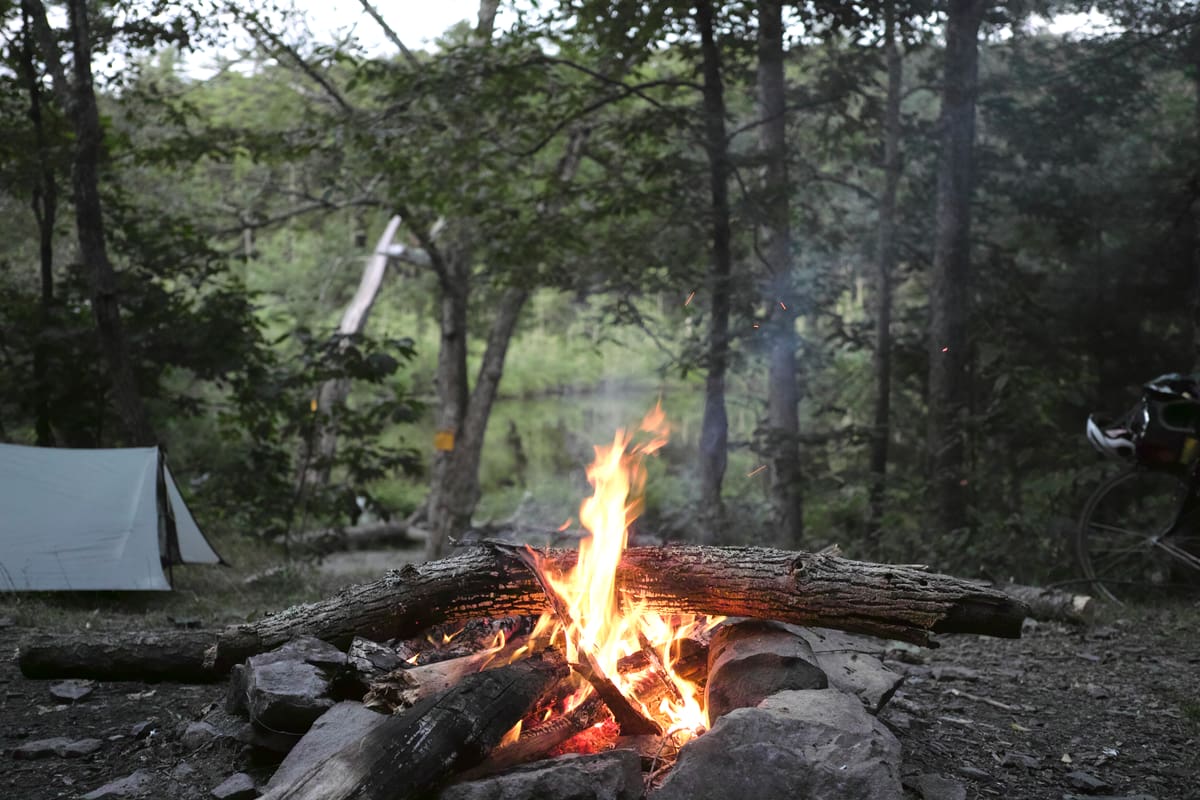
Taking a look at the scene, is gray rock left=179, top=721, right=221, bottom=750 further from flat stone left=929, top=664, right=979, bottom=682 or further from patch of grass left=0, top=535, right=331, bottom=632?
flat stone left=929, top=664, right=979, bottom=682

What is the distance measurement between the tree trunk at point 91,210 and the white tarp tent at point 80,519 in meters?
1.06

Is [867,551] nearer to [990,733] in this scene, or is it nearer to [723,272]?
[723,272]

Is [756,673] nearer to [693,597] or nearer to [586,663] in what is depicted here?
[693,597]

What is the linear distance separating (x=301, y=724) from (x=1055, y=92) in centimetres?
977

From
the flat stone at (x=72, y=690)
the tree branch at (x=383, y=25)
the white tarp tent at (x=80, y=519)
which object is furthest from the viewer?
the tree branch at (x=383, y=25)

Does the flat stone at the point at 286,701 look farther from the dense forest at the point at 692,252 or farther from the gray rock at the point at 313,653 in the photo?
the dense forest at the point at 692,252

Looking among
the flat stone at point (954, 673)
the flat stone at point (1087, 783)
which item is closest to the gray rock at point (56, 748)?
→ the flat stone at point (1087, 783)

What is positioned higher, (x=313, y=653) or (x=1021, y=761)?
(x=313, y=653)

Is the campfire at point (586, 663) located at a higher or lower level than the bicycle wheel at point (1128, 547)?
higher

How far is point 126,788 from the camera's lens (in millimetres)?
3400

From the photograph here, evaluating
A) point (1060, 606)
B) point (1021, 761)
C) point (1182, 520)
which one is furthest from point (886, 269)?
point (1021, 761)

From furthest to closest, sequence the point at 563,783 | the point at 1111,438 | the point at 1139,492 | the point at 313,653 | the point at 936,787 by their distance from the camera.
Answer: the point at 1139,492 < the point at 1111,438 < the point at 313,653 < the point at 936,787 < the point at 563,783

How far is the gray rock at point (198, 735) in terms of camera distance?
149 inches

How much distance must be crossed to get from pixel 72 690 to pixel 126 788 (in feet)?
3.95
